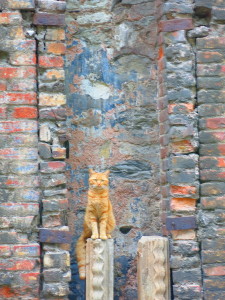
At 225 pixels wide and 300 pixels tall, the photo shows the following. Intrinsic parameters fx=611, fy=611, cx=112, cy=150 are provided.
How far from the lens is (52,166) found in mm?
4207

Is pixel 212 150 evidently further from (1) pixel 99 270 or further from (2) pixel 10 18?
(2) pixel 10 18

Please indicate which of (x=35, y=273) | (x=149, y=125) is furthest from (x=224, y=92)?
(x=35, y=273)

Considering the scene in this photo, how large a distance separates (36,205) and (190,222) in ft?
3.49

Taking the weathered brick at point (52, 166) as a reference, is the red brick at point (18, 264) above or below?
below

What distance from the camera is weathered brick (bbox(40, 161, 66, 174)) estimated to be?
420cm

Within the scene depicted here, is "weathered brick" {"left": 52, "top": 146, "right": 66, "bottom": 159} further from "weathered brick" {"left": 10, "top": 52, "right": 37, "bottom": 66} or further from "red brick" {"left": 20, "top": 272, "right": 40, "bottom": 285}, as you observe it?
"red brick" {"left": 20, "top": 272, "right": 40, "bottom": 285}

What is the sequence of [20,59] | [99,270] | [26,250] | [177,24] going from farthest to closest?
1. [177,24]
2. [20,59]
3. [26,250]
4. [99,270]

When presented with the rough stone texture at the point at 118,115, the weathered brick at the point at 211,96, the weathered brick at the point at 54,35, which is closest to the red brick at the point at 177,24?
the rough stone texture at the point at 118,115

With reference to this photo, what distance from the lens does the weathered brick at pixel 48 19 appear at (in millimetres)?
4261

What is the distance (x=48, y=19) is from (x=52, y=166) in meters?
1.03

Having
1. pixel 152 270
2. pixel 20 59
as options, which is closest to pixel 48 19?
pixel 20 59

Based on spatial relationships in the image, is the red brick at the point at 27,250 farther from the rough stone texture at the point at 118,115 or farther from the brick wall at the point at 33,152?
the rough stone texture at the point at 118,115

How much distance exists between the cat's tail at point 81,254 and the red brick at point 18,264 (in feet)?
1.14

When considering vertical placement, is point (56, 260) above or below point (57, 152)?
below
